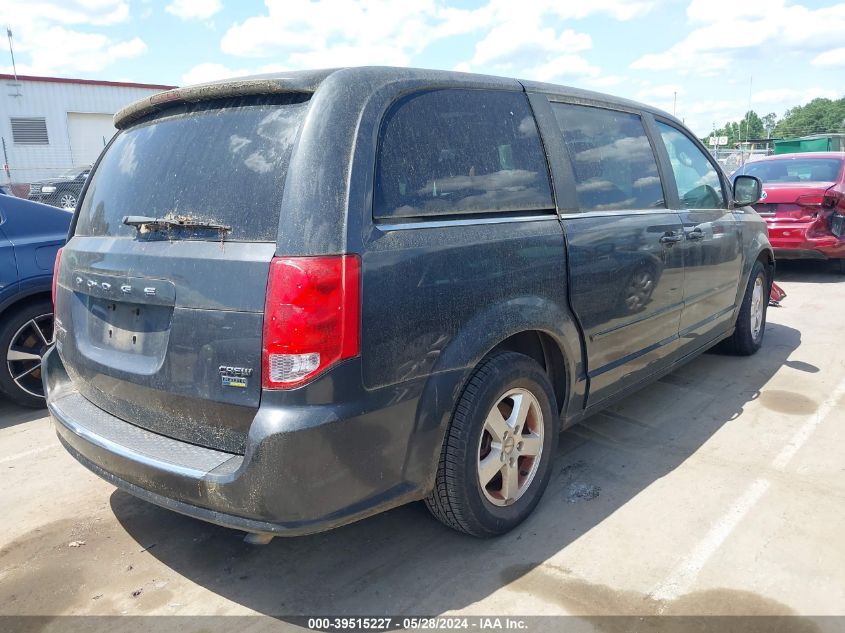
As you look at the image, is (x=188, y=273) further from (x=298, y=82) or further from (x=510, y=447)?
(x=510, y=447)

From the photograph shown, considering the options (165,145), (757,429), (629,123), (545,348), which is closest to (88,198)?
(165,145)

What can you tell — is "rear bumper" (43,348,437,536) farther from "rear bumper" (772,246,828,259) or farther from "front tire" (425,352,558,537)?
"rear bumper" (772,246,828,259)

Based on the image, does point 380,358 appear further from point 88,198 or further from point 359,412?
point 88,198

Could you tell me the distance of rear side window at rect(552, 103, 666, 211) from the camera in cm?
334

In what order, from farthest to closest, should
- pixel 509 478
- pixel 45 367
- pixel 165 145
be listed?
1. pixel 45 367
2. pixel 509 478
3. pixel 165 145

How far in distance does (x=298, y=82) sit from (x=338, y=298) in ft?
2.67

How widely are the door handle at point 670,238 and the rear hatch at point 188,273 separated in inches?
90.4

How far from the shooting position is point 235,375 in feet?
7.36

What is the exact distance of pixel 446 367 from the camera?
2.51 metres

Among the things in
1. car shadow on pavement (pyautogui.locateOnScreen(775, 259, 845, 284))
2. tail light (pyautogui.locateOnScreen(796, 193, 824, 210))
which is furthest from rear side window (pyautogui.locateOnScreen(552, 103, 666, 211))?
car shadow on pavement (pyautogui.locateOnScreen(775, 259, 845, 284))

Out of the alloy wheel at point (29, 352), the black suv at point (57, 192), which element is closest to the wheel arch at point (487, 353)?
the alloy wheel at point (29, 352)

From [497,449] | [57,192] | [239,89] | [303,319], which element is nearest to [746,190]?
[497,449]

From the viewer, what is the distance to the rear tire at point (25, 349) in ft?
15.0

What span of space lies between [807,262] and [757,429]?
7563mm
